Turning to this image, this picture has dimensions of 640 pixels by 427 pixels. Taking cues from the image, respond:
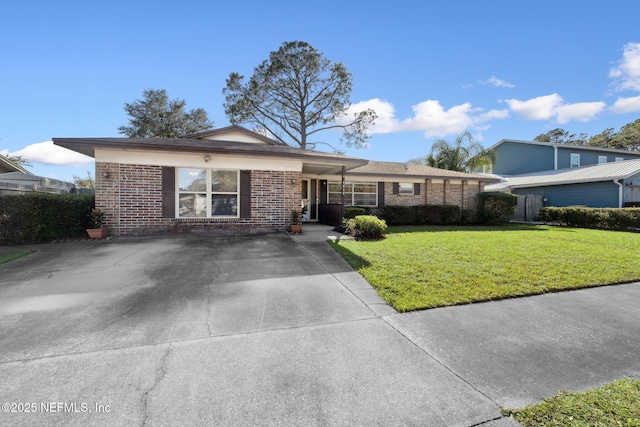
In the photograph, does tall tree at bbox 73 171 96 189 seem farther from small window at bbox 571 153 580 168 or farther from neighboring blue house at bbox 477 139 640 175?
small window at bbox 571 153 580 168

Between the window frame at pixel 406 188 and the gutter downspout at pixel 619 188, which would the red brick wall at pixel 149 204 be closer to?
the window frame at pixel 406 188

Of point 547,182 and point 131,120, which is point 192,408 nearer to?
point 547,182

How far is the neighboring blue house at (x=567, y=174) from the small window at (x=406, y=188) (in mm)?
8553

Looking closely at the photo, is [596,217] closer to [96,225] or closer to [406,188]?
[406,188]

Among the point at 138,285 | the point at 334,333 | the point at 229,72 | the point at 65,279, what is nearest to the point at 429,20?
the point at 334,333

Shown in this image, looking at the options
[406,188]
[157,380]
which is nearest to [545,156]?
[406,188]

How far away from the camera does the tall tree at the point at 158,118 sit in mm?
25375

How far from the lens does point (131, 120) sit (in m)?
25.4

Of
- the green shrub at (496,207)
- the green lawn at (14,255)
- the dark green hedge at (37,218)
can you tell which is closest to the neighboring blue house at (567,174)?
the green shrub at (496,207)

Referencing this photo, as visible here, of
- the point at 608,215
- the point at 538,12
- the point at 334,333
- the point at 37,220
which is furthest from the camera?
the point at 608,215

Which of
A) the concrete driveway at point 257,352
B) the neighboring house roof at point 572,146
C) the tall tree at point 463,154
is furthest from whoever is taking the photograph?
the neighboring house roof at point 572,146

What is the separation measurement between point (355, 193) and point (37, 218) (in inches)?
488

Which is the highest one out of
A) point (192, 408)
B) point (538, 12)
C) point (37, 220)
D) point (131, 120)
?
point (131, 120)

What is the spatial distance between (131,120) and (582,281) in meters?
31.7
